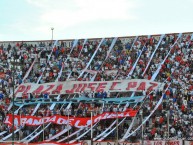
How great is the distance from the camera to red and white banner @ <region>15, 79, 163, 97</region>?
148 ft

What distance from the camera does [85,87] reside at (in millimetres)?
47156

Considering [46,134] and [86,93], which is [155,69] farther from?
[46,134]

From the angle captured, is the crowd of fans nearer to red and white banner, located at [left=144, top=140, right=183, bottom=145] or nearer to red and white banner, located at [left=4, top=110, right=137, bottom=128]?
red and white banner, located at [left=4, top=110, right=137, bottom=128]

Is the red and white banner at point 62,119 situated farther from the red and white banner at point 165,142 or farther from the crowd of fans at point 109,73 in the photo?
the red and white banner at point 165,142

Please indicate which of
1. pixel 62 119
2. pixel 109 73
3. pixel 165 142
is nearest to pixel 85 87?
pixel 109 73

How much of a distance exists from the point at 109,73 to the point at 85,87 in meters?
2.63

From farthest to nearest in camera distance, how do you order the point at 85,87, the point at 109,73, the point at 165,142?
the point at 109,73, the point at 85,87, the point at 165,142

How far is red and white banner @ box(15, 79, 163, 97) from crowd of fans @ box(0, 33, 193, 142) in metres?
0.52

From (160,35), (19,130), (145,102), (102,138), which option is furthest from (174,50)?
(19,130)

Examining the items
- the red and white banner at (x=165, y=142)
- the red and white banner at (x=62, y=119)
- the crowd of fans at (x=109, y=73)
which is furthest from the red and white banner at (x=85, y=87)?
the red and white banner at (x=165, y=142)

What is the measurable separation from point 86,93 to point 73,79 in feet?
9.32

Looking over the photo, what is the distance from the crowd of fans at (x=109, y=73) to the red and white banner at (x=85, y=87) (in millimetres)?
517

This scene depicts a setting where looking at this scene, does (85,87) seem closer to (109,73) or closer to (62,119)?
(109,73)

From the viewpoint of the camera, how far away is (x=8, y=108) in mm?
47188
